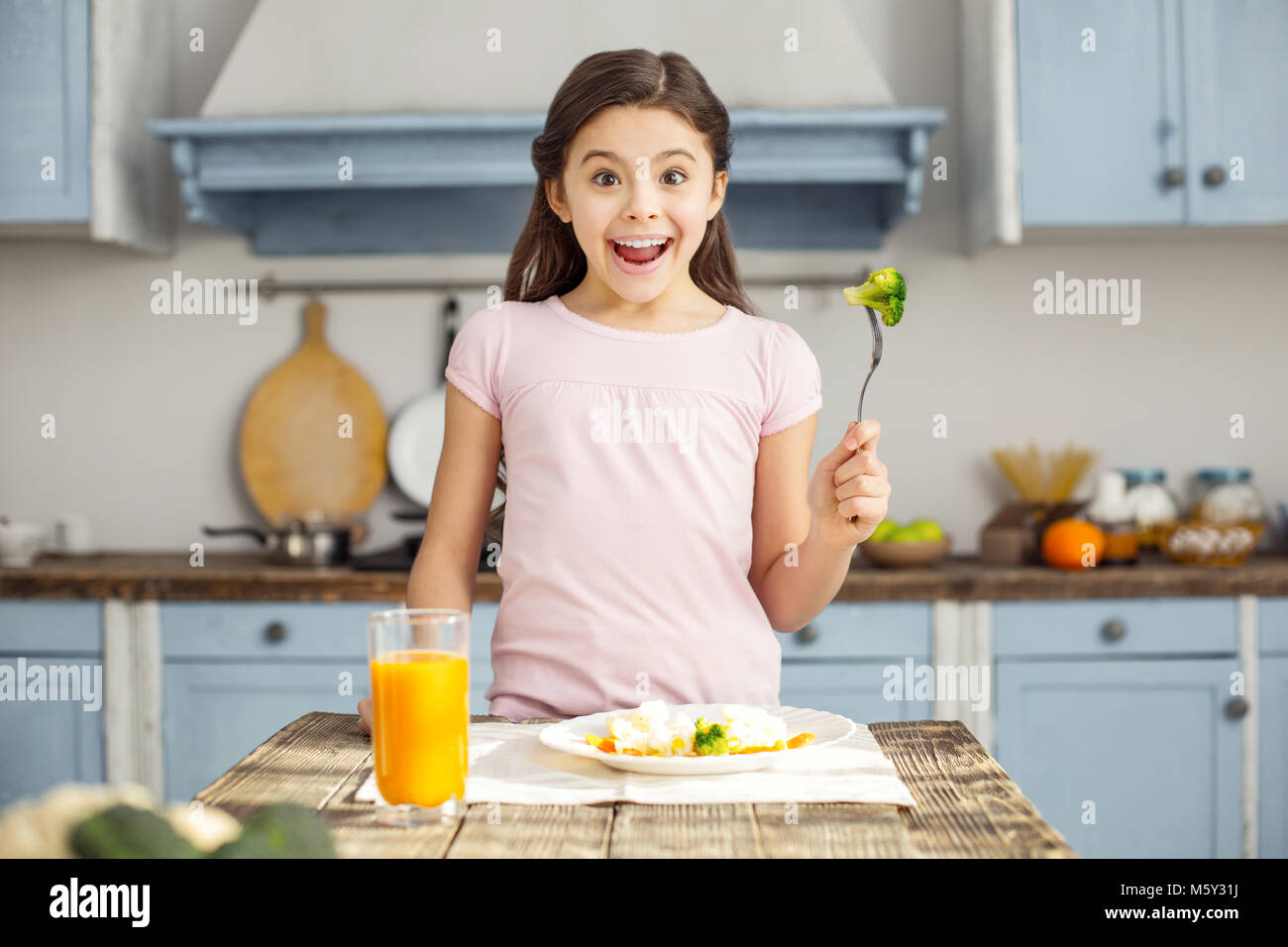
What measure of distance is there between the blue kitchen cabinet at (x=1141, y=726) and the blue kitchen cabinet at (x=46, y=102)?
2.10m

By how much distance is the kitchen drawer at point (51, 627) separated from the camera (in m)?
2.22

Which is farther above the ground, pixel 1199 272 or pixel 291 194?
pixel 291 194

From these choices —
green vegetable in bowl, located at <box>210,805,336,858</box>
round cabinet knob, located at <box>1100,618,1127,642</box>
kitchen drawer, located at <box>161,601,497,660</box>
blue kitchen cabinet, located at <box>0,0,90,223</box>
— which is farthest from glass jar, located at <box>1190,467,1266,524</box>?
blue kitchen cabinet, located at <box>0,0,90,223</box>

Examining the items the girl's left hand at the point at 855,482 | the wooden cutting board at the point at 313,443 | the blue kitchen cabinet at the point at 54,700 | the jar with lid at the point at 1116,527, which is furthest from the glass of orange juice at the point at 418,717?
the wooden cutting board at the point at 313,443

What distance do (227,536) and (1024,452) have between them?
1824mm

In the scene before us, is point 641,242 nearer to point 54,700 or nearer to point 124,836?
point 124,836

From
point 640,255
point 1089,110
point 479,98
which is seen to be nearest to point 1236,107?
point 1089,110

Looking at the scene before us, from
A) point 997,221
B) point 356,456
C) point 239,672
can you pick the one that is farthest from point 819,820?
point 356,456

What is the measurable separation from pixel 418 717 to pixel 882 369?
83.6 inches

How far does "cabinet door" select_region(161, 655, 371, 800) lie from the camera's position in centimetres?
220

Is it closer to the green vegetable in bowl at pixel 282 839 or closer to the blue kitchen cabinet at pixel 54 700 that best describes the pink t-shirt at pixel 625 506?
the green vegetable in bowl at pixel 282 839
